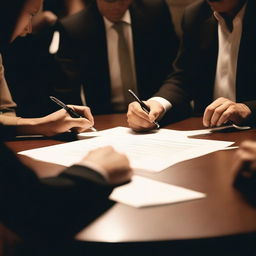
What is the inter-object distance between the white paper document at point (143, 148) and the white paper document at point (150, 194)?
0.11 m

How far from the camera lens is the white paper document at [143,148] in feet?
3.66

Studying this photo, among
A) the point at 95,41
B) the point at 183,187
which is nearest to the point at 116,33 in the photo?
the point at 95,41

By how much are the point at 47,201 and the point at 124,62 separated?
1.75 m

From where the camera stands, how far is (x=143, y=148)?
126 cm

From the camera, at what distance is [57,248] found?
725mm

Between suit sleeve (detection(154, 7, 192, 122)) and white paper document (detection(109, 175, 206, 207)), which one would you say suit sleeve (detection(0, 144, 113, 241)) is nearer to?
white paper document (detection(109, 175, 206, 207))

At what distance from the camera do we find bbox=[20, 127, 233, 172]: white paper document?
3.66ft

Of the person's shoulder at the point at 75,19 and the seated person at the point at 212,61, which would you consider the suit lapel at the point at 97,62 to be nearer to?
the person's shoulder at the point at 75,19

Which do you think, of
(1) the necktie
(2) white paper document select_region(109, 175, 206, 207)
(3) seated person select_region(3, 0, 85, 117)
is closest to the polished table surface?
(2) white paper document select_region(109, 175, 206, 207)

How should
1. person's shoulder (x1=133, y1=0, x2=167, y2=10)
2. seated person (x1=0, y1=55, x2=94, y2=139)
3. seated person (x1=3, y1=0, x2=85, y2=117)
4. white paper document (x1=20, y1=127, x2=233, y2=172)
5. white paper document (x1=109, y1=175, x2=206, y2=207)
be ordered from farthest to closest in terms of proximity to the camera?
seated person (x1=3, y1=0, x2=85, y2=117), person's shoulder (x1=133, y1=0, x2=167, y2=10), seated person (x1=0, y1=55, x2=94, y2=139), white paper document (x1=20, y1=127, x2=233, y2=172), white paper document (x1=109, y1=175, x2=206, y2=207)

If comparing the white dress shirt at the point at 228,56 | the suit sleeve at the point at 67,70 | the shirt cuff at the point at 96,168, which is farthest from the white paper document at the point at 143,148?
the suit sleeve at the point at 67,70

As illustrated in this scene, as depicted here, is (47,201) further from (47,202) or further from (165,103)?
(165,103)

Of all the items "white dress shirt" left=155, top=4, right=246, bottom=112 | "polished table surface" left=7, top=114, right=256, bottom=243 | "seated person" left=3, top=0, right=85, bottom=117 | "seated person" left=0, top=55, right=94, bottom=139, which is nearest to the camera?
"polished table surface" left=7, top=114, right=256, bottom=243

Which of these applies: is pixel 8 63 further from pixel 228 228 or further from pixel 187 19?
pixel 228 228
